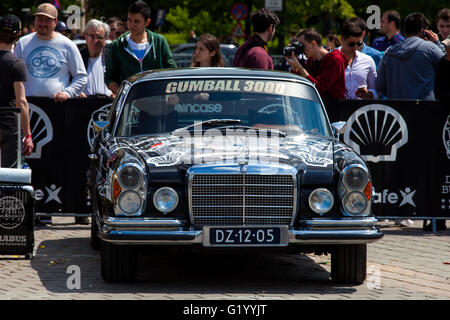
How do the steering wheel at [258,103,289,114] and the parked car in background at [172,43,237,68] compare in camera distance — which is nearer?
the steering wheel at [258,103,289,114]

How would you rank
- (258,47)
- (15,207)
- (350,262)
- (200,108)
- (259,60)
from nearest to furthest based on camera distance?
(350,262) → (200,108) → (15,207) → (259,60) → (258,47)

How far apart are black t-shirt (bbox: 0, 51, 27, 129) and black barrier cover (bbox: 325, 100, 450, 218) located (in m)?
3.40

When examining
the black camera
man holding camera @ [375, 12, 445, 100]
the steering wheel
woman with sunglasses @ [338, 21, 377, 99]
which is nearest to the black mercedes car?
the steering wheel

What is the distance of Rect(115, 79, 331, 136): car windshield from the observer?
26.9 feet

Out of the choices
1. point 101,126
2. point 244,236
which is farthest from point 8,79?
point 244,236

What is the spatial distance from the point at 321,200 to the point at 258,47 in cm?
416

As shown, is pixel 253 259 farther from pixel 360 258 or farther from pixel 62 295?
pixel 62 295

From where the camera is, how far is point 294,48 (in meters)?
11.4

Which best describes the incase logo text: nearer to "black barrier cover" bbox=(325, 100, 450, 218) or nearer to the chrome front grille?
the chrome front grille

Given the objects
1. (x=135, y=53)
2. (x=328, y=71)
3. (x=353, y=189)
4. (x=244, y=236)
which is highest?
(x=135, y=53)

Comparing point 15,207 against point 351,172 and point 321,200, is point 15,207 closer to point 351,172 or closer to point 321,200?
point 321,200

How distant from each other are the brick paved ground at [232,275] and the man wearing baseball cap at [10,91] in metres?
1.03

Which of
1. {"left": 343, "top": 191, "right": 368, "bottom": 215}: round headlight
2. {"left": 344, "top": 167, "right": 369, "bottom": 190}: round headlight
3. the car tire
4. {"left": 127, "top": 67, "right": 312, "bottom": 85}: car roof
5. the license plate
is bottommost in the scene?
the car tire

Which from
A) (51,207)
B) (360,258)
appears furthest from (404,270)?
(51,207)
